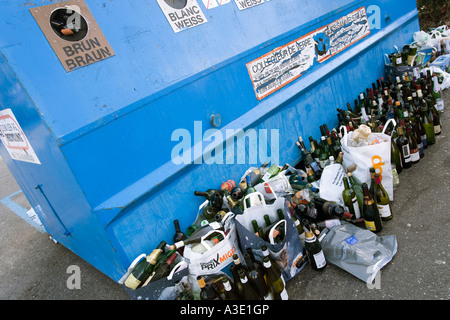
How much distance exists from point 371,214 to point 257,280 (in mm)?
1338

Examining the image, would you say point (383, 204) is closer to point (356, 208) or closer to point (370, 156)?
point (356, 208)

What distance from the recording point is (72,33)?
2369 millimetres

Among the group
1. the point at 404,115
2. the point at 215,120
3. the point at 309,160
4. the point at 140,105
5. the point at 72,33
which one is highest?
the point at 72,33

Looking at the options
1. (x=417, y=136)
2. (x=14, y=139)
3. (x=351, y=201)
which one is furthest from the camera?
(x=417, y=136)

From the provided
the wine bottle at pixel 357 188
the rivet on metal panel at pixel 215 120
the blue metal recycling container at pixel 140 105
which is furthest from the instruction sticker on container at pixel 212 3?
the wine bottle at pixel 357 188

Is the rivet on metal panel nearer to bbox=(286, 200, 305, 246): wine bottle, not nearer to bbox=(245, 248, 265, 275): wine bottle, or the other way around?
bbox=(286, 200, 305, 246): wine bottle

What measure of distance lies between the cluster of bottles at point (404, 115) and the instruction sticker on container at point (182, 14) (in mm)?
2359

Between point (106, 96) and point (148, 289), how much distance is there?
5.06 feet

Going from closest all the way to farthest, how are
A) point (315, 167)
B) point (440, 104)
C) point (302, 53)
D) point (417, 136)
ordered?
1. point (315, 167)
2. point (417, 136)
3. point (302, 53)
4. point (440, 104)

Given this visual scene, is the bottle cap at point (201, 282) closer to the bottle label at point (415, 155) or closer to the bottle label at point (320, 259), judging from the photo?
the bottle label at point (320, 259)

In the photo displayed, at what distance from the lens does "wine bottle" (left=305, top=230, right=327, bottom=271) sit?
8.79 ft

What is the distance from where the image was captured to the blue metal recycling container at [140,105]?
230 cm

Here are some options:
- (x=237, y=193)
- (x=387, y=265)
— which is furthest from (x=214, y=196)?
(x=387, y=265)
